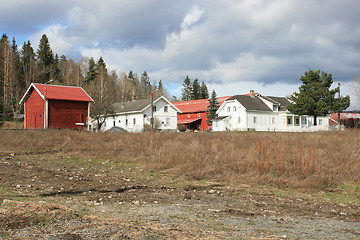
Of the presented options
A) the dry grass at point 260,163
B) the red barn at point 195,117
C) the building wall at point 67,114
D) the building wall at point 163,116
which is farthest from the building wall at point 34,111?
the red barn at point 195,117

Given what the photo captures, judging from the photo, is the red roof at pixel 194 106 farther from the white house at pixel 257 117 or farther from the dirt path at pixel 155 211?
the dirt path at pixel 155 211

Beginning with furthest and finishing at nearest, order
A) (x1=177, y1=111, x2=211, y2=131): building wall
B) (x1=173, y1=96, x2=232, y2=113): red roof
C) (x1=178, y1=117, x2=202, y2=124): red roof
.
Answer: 1. (x1=173, y1=96, x2=232, y2=113): red roof
2. (x1=178, y1=117, x2=202, y2=124): red roof
3. (x1=177, y1=111, x2=211, y2=131): building wall

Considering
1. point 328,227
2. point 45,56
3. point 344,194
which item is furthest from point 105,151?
point 45,56

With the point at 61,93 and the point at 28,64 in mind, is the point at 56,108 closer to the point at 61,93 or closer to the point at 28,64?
the point at 61,93

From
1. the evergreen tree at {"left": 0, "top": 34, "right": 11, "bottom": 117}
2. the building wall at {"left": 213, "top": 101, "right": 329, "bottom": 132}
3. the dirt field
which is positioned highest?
the evergreen tree at {"left": 0, "top": 34, "right": 11, "bottom": 117}

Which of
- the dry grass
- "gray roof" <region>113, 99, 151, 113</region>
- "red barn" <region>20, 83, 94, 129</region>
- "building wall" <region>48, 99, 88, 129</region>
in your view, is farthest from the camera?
"gray roof" <region>113, 99, 151, 113</region>

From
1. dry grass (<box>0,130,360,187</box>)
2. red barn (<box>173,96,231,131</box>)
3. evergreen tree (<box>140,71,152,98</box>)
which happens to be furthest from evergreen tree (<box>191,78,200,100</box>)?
dry grass (<box>0,130,360,187</box>)

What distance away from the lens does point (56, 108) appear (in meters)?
36.1

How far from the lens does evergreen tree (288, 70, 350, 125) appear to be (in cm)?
5010

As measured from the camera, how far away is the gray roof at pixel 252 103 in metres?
53.2

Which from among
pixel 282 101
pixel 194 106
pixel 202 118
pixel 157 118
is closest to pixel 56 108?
pixel 157 118

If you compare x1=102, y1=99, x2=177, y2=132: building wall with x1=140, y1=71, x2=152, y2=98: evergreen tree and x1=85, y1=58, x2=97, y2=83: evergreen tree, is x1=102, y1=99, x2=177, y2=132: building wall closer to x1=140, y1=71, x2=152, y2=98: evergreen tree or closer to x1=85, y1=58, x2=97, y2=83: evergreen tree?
x1=85, y1=58, x2=97, y2=83: evergreen tree

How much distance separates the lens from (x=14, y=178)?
9211 millimetres

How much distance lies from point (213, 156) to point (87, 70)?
7672cm
